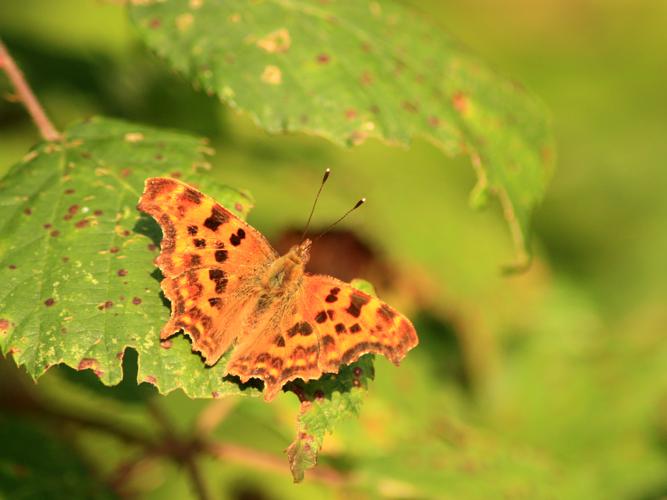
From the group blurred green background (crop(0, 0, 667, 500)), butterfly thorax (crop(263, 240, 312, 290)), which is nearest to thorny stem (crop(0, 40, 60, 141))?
blurred green background (crop(0, 0, 667, 500))

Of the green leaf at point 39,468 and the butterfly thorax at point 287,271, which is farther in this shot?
the green leaf at point 39,468

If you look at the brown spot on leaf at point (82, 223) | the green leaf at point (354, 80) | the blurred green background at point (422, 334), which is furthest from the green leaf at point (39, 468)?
the green leaf at point (354, 80)

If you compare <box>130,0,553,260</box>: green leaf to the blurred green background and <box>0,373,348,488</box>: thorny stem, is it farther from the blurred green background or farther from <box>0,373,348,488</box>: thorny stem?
<box>0,373,348,488</box>: thorny stem

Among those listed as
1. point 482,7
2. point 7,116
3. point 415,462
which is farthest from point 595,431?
point 482,7

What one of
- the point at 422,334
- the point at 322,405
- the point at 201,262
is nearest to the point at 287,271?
the point at 201,262

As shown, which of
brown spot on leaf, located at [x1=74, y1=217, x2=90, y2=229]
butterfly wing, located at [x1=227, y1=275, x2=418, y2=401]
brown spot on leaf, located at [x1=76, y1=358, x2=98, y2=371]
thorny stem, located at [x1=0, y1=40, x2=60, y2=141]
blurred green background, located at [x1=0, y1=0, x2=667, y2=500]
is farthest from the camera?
blurred green background, located at [x1=0, y1=0, x2=667, y2=500]

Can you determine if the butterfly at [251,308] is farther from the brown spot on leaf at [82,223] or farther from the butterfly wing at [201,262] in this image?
the brown spot on leaf at [82,223]

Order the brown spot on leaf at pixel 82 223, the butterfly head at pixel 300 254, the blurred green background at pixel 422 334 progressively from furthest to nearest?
the blurred green background at pixel 422 334 < the butterfly head at pixel 300 254 < the brown spot on leaf at pixel 82 223
